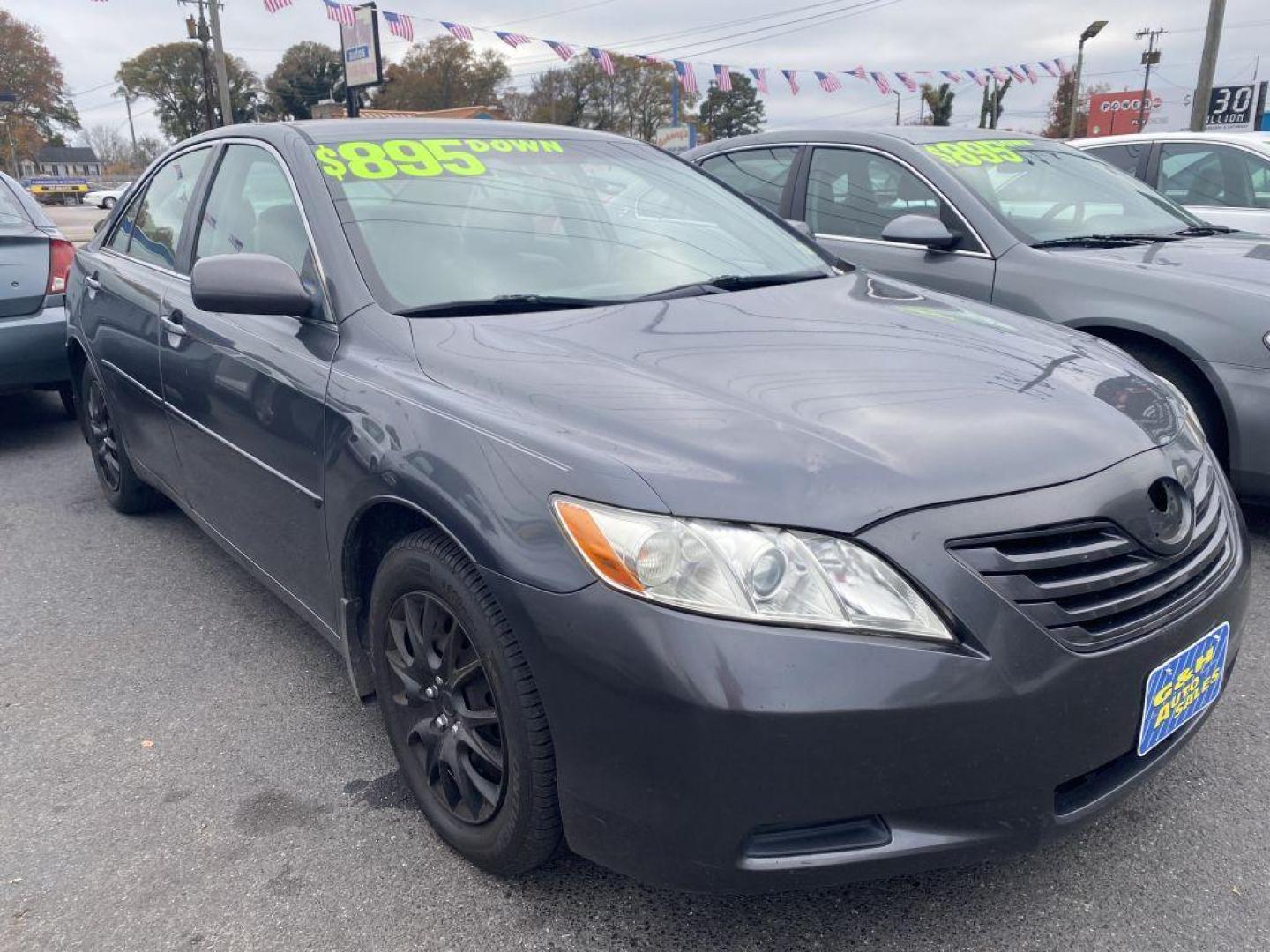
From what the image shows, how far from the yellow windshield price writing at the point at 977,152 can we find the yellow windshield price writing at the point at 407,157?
96.2 inches

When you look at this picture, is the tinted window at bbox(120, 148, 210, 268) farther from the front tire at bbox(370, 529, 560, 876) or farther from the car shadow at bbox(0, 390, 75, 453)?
the car shadow at bbox(0, 390, 75, 453)

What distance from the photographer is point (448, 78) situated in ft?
249

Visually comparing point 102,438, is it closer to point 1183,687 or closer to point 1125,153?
point 1183,687

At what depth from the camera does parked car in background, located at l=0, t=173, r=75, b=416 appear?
5.25 m

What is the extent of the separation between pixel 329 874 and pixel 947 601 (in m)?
1.40

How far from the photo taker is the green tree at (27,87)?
3110 inches

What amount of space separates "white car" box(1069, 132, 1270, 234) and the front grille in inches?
224

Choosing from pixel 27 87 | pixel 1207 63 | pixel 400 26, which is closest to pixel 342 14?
pixel 400 26

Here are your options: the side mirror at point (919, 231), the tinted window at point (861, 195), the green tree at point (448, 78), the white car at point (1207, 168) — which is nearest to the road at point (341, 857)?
the side mirror at point (919, 231)

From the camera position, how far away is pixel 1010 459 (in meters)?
1.74

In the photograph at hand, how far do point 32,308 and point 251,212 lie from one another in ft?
10.2

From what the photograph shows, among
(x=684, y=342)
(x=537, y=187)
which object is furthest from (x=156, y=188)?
(x=684, y=342)

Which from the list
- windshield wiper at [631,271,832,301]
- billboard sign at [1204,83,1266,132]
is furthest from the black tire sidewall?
billboard sign at [1204,83,1266,132]

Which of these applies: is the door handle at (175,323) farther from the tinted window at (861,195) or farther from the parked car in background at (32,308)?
the tinted window at (861,195)
